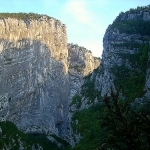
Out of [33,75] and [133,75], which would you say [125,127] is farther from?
[33,75]

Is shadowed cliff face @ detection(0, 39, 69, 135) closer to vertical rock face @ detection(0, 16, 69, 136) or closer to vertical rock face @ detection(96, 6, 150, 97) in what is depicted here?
vertical rock face @ detection(0, 16, 69, 136)

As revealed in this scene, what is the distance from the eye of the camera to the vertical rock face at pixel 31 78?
13062 centimetres

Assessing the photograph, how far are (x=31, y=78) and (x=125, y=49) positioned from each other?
62.0 metres

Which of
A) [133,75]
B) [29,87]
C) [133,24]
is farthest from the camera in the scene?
[29,87]

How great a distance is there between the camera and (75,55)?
18912cm

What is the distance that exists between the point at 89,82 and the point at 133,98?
3688cm

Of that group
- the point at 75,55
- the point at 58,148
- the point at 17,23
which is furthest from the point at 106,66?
the point at 75,55

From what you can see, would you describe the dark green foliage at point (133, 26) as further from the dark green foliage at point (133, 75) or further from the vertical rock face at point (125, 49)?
the dark green foliage at point (133, 75)

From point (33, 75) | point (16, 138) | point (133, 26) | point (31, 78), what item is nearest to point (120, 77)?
point (133, 26)

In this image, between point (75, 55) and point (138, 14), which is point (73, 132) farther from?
point (75, 55)

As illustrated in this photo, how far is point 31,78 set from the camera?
136m

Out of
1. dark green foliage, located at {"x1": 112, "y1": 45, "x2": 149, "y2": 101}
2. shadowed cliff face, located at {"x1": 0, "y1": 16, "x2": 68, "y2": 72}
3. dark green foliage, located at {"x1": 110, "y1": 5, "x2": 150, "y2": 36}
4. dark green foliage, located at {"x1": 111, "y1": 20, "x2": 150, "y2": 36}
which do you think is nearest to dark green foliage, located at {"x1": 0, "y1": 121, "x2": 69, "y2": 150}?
shadowed cliff face, located at {"x1": 0, "y1": 16, "x2": 68, "y2": 72}

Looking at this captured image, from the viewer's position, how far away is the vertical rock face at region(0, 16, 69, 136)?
429 ft

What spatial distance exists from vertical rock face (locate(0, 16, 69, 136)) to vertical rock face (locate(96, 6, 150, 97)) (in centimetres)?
4761
